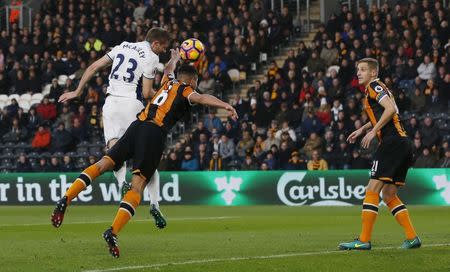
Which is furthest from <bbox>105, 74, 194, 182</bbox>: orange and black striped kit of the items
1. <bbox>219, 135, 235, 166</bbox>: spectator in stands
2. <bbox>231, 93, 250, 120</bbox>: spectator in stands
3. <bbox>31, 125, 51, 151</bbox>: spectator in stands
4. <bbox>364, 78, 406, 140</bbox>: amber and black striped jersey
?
<bbox>31, 125, 51, 151</bbox>: spectator in stands

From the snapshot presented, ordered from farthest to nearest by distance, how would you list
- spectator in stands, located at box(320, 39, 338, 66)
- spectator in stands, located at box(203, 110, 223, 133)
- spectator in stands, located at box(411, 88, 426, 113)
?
spectator in stands, located at box(320, 39, 338, 66), spectator in stands, located at box(203, 110, 223, 133), spectator in stands, located at box(411, 88, 426, 113)

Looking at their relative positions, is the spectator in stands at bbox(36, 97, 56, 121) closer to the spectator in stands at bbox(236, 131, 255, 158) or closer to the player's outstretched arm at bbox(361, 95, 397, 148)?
the spectator in stands at bbox(236, 131, 255, 158)

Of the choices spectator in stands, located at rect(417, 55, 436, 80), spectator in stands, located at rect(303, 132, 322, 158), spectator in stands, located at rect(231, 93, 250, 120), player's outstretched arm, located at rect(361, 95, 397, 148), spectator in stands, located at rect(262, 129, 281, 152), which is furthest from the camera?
spectator in stands, located at rect(231, 93, 250, 120)

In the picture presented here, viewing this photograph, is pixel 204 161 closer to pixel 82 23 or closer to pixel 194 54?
pixel 82 23

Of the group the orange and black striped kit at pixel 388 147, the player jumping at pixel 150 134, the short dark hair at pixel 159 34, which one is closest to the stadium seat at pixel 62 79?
the short dark hair at pixel 159 34

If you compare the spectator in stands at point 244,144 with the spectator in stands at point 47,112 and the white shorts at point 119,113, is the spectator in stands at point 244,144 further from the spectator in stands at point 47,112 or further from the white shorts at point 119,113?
the white shorts at point 119,113

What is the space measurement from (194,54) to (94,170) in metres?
2.88

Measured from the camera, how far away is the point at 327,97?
94.0 ft

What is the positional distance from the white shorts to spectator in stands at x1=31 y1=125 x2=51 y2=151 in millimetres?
15877

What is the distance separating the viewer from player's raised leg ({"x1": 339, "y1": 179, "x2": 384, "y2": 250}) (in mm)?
11875

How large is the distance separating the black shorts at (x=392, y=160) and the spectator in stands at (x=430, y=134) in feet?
45.0

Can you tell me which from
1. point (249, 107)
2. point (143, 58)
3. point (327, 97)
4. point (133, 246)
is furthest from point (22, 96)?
point (133, 246)

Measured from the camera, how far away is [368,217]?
11.9 m

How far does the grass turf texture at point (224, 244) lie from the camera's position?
10.5m
